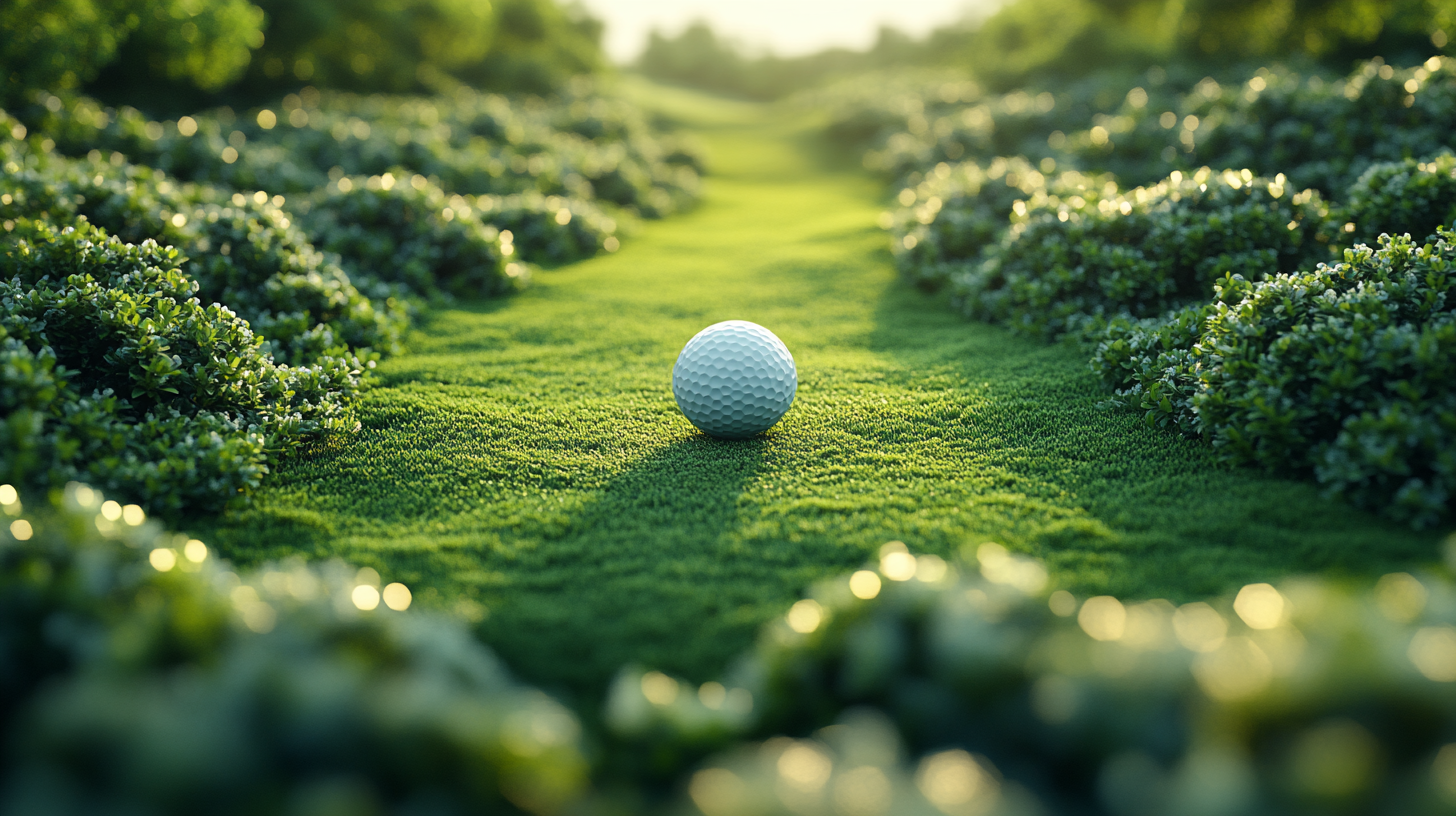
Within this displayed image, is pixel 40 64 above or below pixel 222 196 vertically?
above

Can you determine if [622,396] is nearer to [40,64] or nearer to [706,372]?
[706,372]

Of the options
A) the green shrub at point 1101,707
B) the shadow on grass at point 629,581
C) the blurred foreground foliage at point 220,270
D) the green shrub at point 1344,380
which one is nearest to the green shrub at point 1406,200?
the green shrub at point 1344,380

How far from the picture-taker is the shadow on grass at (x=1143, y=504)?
12.7 ft

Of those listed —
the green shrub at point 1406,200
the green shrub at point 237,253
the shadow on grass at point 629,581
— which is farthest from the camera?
the green shrub at point 237,253

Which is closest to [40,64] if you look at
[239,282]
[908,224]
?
[239,282]

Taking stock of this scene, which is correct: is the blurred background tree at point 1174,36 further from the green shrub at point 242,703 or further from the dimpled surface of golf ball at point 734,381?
the green shrub at point 242,703

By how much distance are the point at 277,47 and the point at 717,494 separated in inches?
806

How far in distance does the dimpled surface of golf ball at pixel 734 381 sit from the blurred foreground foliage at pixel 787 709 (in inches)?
104

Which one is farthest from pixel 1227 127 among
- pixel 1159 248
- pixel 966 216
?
pixel 1159 248

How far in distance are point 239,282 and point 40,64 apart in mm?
6869

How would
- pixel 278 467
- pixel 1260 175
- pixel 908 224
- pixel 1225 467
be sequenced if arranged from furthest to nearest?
pixel 908 224 < pixel 1260 175 < pixel 278 467 < pixel 1225 467

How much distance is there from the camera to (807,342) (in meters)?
8.35

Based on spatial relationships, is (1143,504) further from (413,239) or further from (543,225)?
(543,225)

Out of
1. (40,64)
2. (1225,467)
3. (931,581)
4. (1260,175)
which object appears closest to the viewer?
(931,581)
